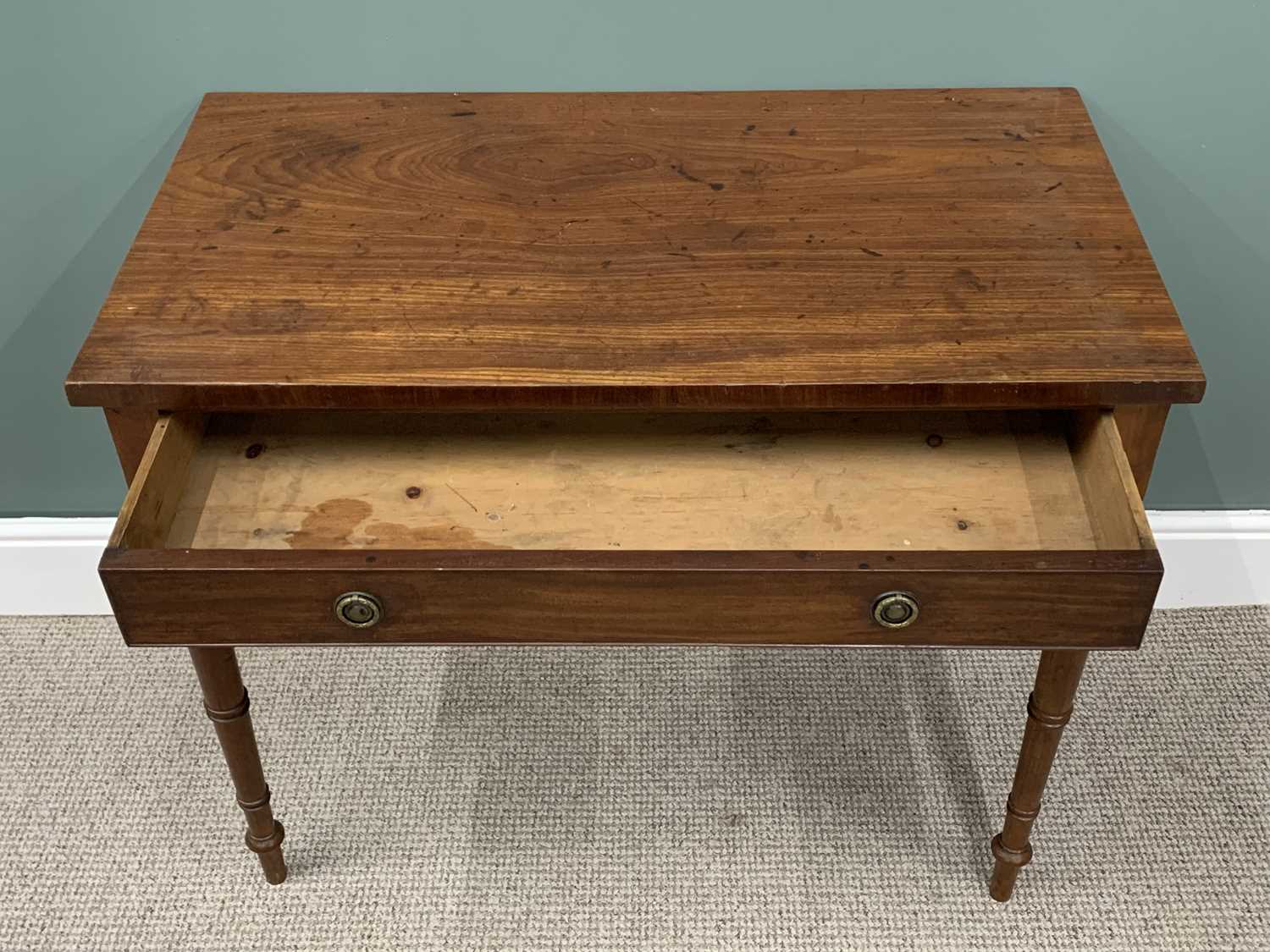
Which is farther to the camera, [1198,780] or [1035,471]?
[1198,780]

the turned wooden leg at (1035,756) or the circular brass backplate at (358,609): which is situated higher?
the circular brass backplate at (358,609)

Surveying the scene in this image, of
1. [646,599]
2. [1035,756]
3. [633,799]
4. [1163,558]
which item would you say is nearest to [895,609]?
[646,599]

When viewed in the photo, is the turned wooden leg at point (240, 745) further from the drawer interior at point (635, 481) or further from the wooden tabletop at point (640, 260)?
the wooden tabletop at point (640, 260)

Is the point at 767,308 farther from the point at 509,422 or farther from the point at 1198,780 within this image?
the point at 1198,780

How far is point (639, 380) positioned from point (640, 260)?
14 cm

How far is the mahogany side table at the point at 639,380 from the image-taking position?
0.95 m

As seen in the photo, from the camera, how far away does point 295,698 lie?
1.54 m

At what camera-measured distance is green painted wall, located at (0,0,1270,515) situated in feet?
4.07

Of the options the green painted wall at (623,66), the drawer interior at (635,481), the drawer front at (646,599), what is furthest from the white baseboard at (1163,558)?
the drawer front at (646,599)

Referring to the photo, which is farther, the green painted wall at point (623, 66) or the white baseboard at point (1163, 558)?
the white baseboard at point (1163, 558)

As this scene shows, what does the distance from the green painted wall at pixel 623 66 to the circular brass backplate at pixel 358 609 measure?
55 cm

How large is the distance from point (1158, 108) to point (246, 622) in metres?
0.92

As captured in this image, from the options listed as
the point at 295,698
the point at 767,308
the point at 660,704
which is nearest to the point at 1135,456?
the point at 767,308

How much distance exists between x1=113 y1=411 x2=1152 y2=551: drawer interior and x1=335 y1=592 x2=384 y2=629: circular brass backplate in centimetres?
8
